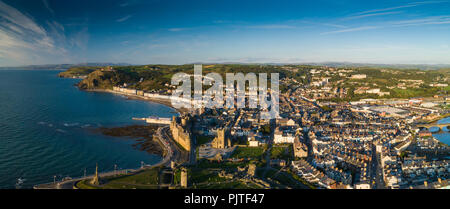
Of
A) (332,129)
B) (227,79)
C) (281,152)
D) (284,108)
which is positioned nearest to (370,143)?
(332,129)

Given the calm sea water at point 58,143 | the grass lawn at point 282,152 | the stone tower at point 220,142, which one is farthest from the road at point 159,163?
the grass lawn at point 282,152

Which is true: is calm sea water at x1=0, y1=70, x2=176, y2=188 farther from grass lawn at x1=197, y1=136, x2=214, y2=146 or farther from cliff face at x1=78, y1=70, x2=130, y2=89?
cliff face at x1=78, y1=70, x2=130, y2=89

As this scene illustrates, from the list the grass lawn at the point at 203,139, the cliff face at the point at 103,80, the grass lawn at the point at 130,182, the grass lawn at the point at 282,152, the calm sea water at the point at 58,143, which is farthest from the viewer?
the cliff face at the point at 103,80

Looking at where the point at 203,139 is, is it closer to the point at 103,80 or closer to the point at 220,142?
the point at 220,142

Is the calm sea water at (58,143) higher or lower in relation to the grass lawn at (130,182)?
higher

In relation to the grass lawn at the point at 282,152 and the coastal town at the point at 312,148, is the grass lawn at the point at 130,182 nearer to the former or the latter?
the coastal town at the point at 312,148

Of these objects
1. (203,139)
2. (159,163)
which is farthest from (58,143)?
(203,139)

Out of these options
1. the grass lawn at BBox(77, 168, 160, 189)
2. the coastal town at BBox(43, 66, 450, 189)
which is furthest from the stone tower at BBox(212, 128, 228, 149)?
the grass lawn at BBox(77, 168, 160, 189)
